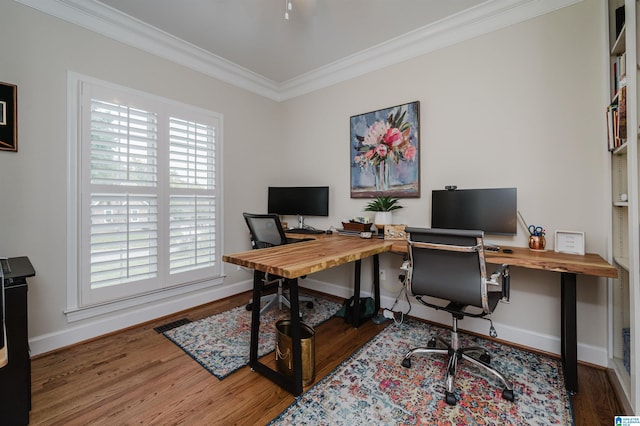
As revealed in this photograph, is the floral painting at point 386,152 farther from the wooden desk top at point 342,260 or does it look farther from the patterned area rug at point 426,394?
the patterned area rug at point 426,394

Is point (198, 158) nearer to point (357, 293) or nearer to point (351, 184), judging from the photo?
point (351, 184)

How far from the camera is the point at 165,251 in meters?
2.74

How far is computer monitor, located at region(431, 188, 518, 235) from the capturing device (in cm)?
212

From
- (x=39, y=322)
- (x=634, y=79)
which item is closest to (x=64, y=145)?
(x=39, y=322)

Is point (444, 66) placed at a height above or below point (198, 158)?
above

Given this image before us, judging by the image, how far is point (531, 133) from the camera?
217cm

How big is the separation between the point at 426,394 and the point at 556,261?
1.16 meters

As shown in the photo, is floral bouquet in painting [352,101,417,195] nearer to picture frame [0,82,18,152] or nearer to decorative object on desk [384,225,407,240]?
decorative object on desk [384,225,407,240]

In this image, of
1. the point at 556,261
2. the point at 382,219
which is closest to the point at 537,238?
the point at 556,261

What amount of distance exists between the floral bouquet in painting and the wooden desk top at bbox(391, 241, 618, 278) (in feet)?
4.08

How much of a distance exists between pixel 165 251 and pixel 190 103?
5.27ft

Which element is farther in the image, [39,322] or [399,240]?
[399,240]

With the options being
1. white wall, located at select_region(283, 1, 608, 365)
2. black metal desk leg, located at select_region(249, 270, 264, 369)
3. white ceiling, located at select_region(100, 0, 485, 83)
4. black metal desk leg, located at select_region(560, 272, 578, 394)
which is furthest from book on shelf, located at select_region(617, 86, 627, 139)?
black metal desk leg, located at select_region(249, 270, 264, 369)

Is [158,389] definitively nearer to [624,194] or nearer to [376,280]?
[376,280]
